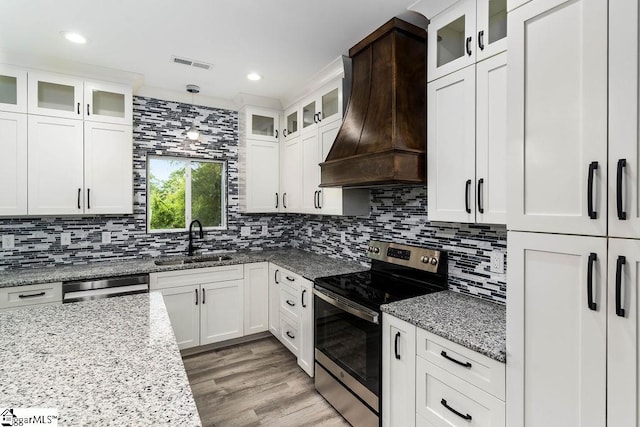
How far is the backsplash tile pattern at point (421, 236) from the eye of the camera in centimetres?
195

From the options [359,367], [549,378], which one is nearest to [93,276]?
[359,367]

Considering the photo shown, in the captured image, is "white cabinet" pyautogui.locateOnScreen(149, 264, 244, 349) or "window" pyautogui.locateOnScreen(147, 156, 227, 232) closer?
"white cabinet" pyautogui.locateOnScreen(149, 264, 244, 349)

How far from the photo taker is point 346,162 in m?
2.31

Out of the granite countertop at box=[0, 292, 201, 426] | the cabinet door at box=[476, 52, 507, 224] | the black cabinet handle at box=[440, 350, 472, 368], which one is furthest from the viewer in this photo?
the cabinet door at box=[476, 52, 507, 224]

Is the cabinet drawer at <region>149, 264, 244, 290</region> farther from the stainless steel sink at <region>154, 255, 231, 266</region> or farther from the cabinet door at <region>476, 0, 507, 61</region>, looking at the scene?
the cabinet door at <region>476, 0, 507, 61</region>

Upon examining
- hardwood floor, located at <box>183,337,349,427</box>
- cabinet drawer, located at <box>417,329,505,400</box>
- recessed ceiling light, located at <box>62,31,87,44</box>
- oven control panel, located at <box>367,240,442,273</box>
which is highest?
recessed ceiling light, located at <box>62,31,87,44</box>

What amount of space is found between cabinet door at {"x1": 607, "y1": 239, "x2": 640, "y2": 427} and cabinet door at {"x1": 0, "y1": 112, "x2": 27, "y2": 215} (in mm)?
3747

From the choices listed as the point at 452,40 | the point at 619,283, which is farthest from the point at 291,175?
the point at 619,283

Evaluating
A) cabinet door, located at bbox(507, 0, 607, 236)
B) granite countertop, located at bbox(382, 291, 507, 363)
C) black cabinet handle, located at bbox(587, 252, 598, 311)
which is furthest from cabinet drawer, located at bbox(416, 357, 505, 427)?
cabinet door, located at bbox(507, 0, 607, 236)

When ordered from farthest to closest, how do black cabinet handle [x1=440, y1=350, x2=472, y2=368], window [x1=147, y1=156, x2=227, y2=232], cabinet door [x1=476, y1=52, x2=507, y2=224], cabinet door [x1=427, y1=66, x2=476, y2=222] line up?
window [x1=147, y1=156, x2=227, y2=232]
cabinet door [x1=427, y1=66, x2=476, y2=222]
cabinet door [x1=476, y1=52, x2=507, y2=224]
black cabinet handle [x1=440, y1=350, x2=472, y2=368]

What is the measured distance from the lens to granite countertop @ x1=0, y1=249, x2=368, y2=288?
2.56 metres

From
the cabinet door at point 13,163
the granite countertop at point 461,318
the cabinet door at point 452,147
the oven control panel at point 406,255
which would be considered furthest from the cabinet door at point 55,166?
the cabinet door at point 452,147

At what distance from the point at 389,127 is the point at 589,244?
4.12 ft

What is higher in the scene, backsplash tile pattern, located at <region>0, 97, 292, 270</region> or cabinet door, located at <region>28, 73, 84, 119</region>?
cabinet door, located at <region>28, 73, 84, 119</region>
